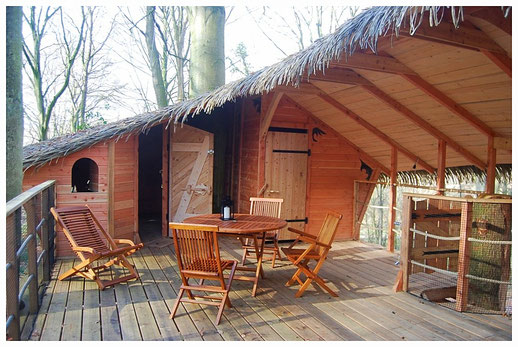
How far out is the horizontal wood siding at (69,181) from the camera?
5684mm

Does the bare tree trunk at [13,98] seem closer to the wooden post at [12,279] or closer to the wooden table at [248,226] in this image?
the wooden post at [12,279]

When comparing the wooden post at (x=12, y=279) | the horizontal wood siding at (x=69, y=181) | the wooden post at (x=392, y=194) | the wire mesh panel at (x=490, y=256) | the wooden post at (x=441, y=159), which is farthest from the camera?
the wooden post at (x=392, y=194)

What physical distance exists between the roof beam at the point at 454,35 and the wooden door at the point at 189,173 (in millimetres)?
4501

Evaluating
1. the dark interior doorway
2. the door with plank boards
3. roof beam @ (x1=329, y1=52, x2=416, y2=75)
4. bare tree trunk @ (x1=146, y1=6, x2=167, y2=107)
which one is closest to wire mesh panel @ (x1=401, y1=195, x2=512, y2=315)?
roof beam @ (x1=329, y1=52, x2=416, y2=75)

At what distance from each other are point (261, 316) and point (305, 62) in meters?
2.53

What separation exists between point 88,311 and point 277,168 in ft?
13.2

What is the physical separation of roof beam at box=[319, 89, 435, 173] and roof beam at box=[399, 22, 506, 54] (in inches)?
105

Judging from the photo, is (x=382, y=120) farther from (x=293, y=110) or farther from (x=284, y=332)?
(x=284, y=332)

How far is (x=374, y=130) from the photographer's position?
6418mm

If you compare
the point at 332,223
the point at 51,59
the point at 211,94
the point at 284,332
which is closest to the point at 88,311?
the point at 284,332

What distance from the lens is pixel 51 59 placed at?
1445 cm

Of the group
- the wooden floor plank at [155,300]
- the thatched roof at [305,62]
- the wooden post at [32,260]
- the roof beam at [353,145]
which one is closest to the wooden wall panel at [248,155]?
the roof beam at [353,145]

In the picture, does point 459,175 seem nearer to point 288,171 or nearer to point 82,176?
point 288,171

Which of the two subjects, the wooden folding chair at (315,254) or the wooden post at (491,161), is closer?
the wooden folding chair at (315,254)
